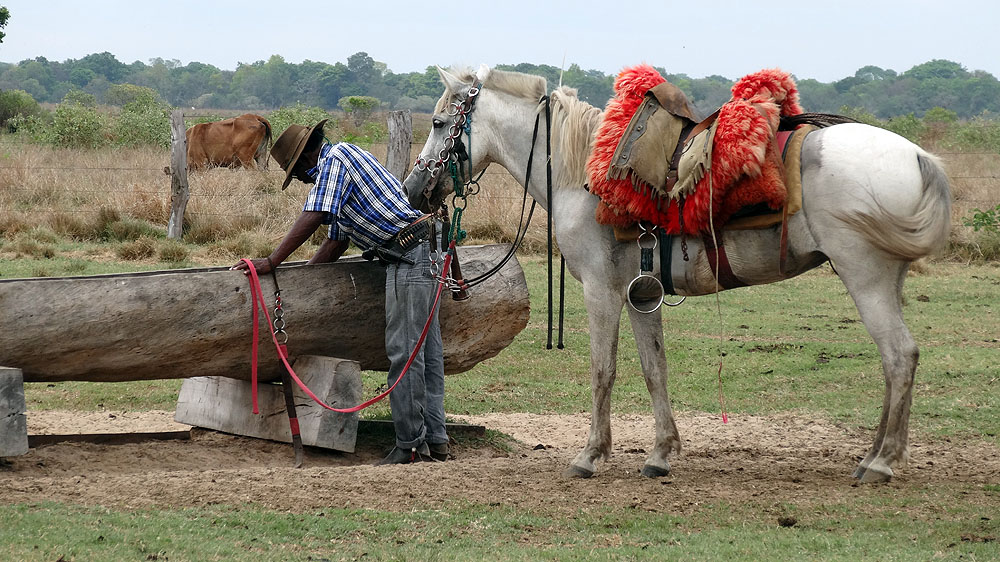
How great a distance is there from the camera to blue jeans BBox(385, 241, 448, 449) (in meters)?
6.02

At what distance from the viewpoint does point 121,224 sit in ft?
46.2

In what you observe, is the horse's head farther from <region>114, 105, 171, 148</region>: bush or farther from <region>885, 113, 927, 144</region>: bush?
<region>885, 113, 927, 144</region>: bush

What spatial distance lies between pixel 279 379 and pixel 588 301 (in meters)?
2.09

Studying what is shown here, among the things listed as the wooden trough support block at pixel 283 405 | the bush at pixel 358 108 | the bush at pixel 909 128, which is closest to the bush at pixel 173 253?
the wooden trough support block at pixel 283 405

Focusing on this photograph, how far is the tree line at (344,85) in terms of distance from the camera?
224ft

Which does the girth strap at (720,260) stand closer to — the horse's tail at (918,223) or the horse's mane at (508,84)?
the horse's tail at (918,223)

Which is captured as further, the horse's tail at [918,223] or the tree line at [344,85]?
the tree line at [344,85]

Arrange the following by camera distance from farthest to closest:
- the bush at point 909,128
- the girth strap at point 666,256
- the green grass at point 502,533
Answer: the bush at point 909,128 < the girth strap at point 666,256 < the green grass at point 502,533

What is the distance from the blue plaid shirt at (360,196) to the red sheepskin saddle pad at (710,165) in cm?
116

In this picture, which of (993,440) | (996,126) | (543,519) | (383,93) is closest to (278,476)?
(543,519)

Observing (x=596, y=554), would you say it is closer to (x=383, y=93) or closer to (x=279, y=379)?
(x=279, y=379)

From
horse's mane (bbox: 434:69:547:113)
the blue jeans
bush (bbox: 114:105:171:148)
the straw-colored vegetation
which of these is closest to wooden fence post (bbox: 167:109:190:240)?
the straw-colored vegetation

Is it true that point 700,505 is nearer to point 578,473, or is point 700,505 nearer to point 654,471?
point 654,471

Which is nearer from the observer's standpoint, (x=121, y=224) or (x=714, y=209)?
(x=714, y=209)
